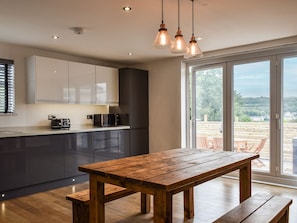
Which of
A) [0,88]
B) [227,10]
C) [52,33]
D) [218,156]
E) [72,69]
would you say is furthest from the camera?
[72,69]

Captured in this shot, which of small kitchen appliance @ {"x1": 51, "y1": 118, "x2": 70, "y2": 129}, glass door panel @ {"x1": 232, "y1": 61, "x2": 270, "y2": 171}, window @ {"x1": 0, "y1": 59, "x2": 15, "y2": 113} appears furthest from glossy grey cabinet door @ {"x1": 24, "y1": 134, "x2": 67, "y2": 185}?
glass door panel @ {"x1": 232, "y1": 61, "x2": 270, "y2": 171}

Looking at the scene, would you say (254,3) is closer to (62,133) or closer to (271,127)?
(271,127)

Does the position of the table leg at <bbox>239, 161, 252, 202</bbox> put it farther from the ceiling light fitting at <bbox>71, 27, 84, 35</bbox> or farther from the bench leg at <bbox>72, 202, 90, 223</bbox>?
the ceiling light fitting at <bbox>71, 27, 84, 35</bbox>

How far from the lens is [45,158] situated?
381cm

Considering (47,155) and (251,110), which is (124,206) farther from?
(251,110)

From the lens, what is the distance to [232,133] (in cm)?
456

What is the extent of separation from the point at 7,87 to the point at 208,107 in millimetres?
3436

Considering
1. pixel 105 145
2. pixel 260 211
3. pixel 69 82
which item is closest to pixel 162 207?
pixel 260 211

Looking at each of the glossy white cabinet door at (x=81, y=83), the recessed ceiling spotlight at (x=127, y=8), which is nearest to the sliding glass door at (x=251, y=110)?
the glossy white cabinet door at (x=81, y=83)

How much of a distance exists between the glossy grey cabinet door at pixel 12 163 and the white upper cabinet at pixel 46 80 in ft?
2.76

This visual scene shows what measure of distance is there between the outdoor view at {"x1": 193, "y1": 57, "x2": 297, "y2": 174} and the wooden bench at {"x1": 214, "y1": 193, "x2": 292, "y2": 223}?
201 centimetres

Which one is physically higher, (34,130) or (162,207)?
(34,130)

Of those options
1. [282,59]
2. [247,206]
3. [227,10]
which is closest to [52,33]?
[227,10]

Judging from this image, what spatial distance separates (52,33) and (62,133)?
1474 mm
